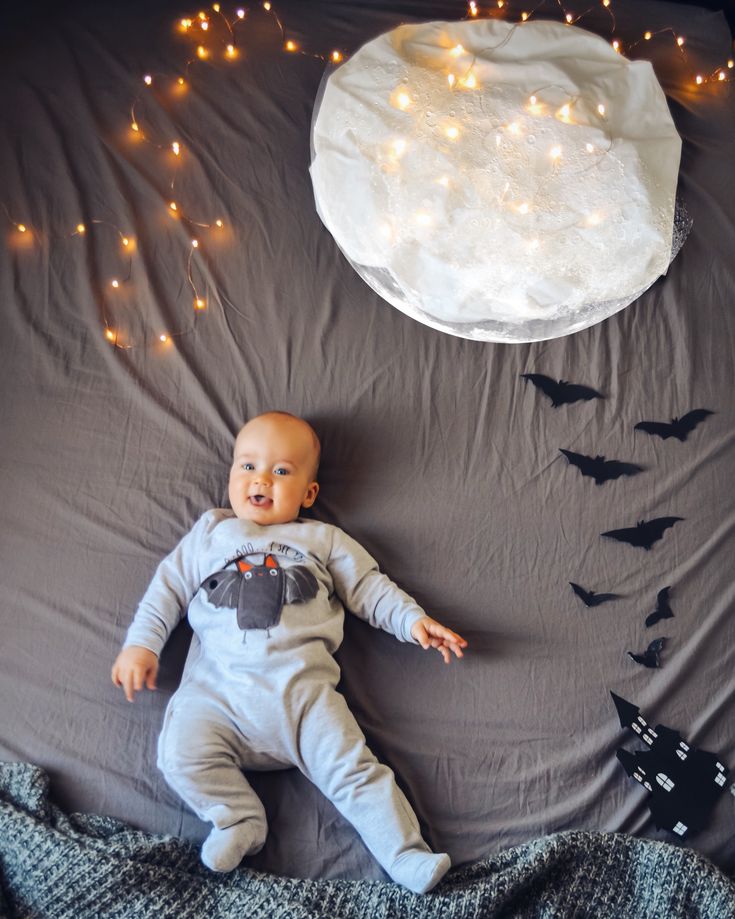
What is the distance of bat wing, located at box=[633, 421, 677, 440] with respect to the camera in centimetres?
147

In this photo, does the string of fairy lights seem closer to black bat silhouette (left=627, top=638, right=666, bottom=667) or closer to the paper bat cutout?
the paper bat cutout

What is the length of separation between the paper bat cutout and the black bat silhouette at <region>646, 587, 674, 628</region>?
0.53 m

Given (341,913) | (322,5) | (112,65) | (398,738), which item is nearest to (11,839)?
(341,913)

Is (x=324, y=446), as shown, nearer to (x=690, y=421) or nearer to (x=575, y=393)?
(x=575, y=393)

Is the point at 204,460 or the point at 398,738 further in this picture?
the point at 204,460

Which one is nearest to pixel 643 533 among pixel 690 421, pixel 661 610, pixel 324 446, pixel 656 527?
pixel 656 527

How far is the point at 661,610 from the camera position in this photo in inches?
51.3

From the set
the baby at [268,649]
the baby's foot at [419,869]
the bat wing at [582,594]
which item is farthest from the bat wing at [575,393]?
the baby's foot at [419,869]

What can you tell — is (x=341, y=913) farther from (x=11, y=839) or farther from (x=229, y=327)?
(x=229, y=327)

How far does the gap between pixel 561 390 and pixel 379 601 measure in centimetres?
54

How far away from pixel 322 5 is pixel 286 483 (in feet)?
4.05

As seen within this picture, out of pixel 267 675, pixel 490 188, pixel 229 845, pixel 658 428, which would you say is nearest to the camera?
pixel 229 845

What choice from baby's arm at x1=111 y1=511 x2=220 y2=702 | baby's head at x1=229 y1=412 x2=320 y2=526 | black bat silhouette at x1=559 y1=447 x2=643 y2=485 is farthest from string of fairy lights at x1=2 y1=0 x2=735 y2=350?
black bat silhouette at x1=559 y1=447 x2=643 y2=485

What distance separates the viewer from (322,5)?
6.17 feet
